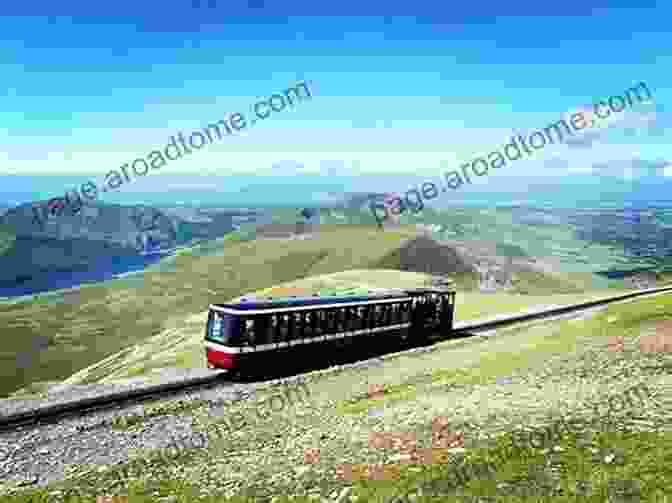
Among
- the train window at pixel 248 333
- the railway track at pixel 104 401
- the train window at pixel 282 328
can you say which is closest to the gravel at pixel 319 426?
the railway track at pixel 104 401

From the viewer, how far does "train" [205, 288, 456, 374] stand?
102 feet

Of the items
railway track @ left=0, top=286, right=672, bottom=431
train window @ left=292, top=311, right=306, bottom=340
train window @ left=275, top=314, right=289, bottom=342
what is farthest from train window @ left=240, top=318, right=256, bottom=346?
train window @ left=292, top=311, right=306, bottom=340

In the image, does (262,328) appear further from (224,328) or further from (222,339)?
(222,339)

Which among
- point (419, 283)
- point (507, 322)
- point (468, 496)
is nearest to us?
point (468, 496)

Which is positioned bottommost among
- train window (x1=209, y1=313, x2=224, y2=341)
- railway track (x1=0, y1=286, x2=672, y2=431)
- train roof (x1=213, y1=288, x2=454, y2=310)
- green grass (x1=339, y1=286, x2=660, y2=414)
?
railway track (x1=0, y1=286, x2=672, y2=431)

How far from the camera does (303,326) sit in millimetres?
34562

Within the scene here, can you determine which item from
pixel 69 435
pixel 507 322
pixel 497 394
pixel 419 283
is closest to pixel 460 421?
pixel 497 394

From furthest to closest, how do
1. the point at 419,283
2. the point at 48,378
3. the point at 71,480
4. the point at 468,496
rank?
1. the point at 48,378
2. the point at 419,283
3. the point at 71,480
4. the point at 468,496

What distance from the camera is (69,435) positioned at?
21719 millimetres

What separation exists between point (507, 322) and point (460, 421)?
43007 millimetres

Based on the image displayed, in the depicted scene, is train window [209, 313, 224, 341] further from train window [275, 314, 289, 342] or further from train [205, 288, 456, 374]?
train window [275, 314, 289, 342]

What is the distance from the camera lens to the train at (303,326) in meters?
31.1

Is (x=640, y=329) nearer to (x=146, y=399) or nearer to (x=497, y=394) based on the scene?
(x=497, y=394)

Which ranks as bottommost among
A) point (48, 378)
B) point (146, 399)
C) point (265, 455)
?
point (48, 378)
